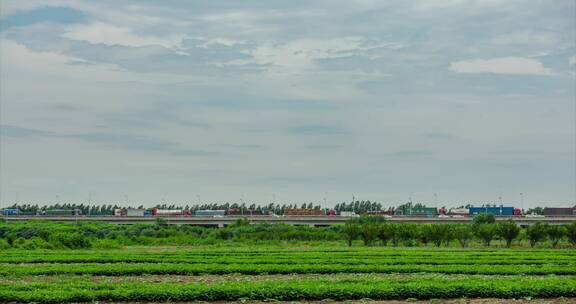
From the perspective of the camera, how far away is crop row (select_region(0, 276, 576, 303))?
27.4 meters

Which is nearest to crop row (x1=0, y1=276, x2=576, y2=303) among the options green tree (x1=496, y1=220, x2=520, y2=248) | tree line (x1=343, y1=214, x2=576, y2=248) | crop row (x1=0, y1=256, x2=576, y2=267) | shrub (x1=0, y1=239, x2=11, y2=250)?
crop row (x1=0, y1=256, x2=576, y2=267)

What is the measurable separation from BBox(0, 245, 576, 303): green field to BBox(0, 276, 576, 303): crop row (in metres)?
0.03

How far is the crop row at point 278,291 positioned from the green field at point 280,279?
35mm

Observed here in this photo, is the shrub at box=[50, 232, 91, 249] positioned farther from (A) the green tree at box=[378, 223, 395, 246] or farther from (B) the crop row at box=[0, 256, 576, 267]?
(A) the green tree at box=[378, 223, 395, 246]

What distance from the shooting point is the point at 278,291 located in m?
27.9

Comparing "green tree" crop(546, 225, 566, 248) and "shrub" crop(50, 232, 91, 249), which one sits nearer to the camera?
"shrub" crop(50, 232, 91, 249)

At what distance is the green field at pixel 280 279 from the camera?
1093 inches

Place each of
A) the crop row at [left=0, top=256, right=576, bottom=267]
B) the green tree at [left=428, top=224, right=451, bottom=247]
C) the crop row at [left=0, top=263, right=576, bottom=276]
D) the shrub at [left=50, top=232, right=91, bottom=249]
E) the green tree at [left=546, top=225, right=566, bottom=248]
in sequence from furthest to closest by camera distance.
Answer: the green tree at [left=546, top=225, right=566, bottom=248], the green tree at [left=428, top=224, right=451, bottom=247], the shrub at [left=50, top=232, right=91, bottom=249], the crop row at [left=0, top=256, right=576, bottom=267], the crop row at [left=0, top=263, right=576, bottom=276]

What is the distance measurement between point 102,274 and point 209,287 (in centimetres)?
1093

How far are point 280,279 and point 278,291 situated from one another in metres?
6.90

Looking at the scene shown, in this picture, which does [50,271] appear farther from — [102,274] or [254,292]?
[254,292]

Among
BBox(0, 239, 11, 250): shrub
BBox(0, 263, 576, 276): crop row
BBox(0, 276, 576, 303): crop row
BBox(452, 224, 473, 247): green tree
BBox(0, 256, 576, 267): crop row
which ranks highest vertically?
BBox(452, 224, 473, 247): green tree

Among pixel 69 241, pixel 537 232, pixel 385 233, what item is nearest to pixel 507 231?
pixel 537 232

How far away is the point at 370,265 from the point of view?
136ft
